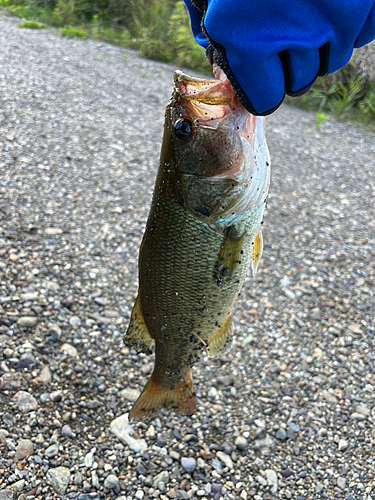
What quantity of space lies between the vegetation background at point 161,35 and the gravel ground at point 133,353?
3.89 m

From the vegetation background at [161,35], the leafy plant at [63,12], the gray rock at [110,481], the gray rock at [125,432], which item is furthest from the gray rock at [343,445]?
the leafy plant at [63,12]

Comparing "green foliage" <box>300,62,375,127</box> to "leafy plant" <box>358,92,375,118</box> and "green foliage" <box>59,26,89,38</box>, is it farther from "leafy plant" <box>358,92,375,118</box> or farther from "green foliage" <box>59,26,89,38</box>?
"green foliage" <box>59,26,89,38</box>

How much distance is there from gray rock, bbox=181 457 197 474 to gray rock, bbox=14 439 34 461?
80cm

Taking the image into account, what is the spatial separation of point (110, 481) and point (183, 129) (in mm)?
1797

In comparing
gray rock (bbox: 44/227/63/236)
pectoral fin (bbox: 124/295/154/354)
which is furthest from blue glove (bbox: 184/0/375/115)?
gray rock (bbox: 44/227/63/236)

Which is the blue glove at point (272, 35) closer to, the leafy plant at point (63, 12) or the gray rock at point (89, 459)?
the gray rock at point (89, 459)

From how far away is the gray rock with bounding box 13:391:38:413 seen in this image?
2305mm

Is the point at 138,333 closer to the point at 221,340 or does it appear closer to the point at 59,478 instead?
the point at 221,340

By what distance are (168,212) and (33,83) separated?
6.22 m

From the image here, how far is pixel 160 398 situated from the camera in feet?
6.21

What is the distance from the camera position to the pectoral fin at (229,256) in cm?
146

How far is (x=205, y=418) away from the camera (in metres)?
2.52

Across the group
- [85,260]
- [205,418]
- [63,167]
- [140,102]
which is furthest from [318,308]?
[140,102]

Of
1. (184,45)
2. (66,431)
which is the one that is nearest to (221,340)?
(66,431)
